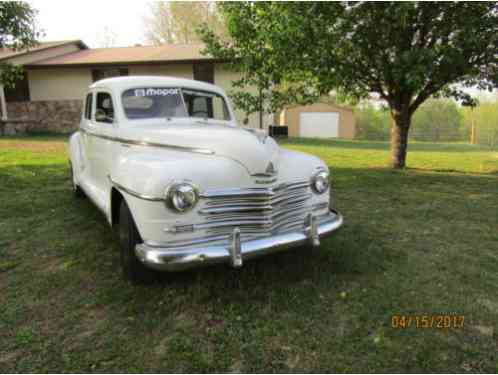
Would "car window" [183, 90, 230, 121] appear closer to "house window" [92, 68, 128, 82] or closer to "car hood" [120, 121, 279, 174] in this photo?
"car hood" [120, 121, 279, 174]

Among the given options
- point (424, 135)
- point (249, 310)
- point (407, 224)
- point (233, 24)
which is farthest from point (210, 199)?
point (424, 135)

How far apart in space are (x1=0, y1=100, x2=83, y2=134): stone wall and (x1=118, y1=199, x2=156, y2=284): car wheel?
1814 centimetres

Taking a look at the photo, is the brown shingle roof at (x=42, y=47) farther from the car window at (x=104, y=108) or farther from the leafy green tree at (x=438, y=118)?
the leafy green tree at (x=438, y=118)

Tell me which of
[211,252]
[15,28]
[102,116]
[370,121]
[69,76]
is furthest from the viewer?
[370,121]

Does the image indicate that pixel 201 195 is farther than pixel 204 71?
No

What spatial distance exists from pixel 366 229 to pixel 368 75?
490 cm

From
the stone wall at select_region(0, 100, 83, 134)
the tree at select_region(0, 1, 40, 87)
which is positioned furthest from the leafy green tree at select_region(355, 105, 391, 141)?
the tree at select_region(0, 1, 40, 87)

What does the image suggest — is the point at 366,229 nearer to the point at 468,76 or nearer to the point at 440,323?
the point at 440,323

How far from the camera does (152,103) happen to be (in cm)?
392

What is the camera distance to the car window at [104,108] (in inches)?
151

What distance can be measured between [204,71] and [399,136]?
12.1 metres

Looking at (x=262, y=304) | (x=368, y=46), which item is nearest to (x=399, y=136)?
(x=368, y=46)

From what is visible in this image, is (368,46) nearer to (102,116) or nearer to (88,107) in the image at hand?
(88,107)

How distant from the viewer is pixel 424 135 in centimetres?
3362
